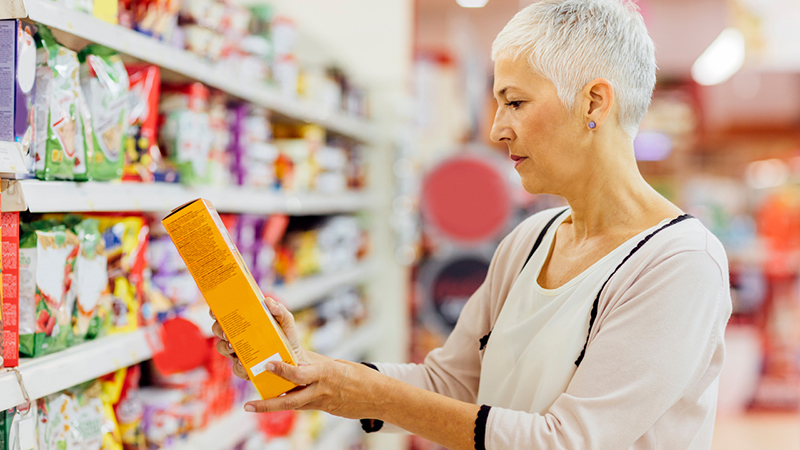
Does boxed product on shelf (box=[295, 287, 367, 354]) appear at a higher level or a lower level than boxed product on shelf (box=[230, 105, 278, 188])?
lower

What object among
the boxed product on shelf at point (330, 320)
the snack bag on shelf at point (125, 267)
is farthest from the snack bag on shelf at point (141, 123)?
the boxed product on shelf at point (330, 320)

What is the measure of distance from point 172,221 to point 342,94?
2.41 m

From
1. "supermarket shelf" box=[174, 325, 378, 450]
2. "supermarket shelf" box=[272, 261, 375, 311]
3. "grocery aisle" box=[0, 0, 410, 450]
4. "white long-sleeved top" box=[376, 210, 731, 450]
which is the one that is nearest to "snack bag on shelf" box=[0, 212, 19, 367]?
"grocery aisle" box=[0, 0, 410, 450]

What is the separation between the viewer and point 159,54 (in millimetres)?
1672

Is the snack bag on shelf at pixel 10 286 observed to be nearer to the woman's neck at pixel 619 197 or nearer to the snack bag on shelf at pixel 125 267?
the snack bag on shelf at pixel 125 267

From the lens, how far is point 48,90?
52.0 inches

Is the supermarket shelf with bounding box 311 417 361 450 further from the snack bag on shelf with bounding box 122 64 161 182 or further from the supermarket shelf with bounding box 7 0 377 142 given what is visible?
the snack bag on shelf with bounding box 122 64 161 182

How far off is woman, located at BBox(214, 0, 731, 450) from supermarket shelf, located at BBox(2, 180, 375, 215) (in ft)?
1.35

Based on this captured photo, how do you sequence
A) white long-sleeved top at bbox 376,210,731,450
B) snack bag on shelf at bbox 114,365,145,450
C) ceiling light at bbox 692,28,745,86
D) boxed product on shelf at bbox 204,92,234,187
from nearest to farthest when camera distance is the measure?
white long-sleeved top at bbox 376,210,731,450
snack bag on shelf at bbox 114,365,145,450
boxed product on shelf at bbox 204,92,234,187
ceiling light at bbox 692,28,745,86

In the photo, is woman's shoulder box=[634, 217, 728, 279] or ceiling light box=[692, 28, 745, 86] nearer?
woman's shoulder box=[634, 217, 728, 279]

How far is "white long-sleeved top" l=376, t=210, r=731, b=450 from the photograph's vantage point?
3.63 feet

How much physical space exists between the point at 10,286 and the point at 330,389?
0.61 meters

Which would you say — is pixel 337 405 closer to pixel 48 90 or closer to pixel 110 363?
pixel 110 363

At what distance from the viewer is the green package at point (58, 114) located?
1.31 metres
